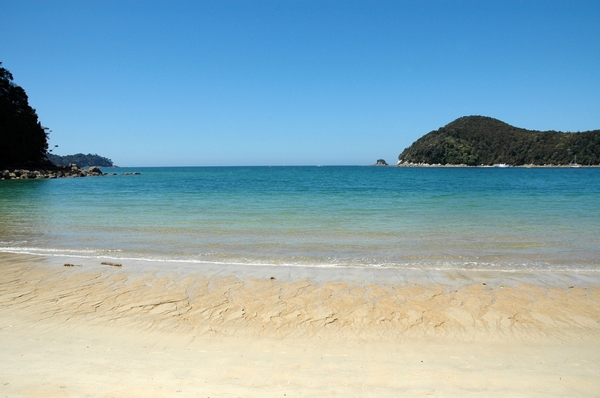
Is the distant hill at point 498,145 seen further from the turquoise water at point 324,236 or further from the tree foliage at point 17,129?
the turquoise water at point 324,236

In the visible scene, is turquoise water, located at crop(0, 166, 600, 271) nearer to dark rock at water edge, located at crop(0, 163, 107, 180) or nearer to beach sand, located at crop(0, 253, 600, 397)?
beach sand, located at crop(0, 253, 600, 397)

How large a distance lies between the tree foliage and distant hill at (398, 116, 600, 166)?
144755 millimetres

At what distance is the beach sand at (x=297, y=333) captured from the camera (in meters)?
3.71

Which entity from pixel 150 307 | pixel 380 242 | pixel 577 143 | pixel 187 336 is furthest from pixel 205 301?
pixel 577 143

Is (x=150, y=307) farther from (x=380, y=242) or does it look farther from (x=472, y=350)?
(x=380, y=242)

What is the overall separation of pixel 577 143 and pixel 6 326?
177 m

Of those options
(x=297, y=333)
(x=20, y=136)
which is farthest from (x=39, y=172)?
(x=297, y=333)

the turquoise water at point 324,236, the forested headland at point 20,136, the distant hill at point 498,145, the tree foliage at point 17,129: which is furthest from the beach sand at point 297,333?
the distant hill at point 498,145

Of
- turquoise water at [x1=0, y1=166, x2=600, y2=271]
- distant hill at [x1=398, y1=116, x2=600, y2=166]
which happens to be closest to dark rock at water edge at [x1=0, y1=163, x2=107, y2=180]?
turquoise water at [x1=0, y1=166, x2=600, y2=271]

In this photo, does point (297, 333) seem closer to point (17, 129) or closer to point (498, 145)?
point (17, 129)

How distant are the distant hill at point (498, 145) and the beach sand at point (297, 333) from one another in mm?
162105

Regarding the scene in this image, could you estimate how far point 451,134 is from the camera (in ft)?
584

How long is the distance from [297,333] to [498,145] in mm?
179160

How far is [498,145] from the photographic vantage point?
161500mm
